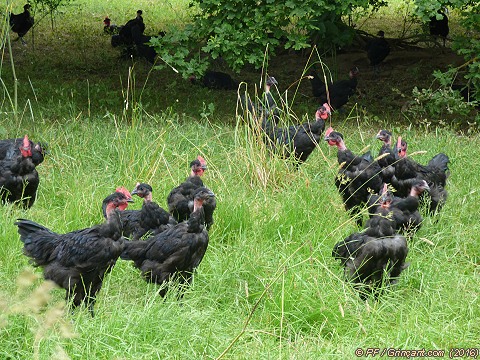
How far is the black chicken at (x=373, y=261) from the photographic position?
18.8ft

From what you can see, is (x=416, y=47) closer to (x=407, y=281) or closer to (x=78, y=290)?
(x=407, y=281)

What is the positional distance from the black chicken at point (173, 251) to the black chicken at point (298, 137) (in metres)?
2.77

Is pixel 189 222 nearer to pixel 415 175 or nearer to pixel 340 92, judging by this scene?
pixel 415 175

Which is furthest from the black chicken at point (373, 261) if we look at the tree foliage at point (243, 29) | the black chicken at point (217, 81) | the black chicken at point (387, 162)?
the black chicken at point (217, 81)

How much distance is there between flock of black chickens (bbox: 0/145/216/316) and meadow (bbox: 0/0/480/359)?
0.16 meters

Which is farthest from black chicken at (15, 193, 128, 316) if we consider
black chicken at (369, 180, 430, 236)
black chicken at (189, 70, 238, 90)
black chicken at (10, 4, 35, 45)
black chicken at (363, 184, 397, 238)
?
black chicken at (10, 4, 35, 45)

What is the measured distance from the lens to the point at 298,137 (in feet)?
28.9

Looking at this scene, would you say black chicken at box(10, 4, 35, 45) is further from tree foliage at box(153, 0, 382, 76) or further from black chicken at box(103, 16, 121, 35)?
tree foliage at box(153, 0, 382, 76)

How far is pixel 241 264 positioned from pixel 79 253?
1306 millimetres

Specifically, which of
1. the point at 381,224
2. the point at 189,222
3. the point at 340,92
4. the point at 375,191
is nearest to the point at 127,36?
the point at 340,92

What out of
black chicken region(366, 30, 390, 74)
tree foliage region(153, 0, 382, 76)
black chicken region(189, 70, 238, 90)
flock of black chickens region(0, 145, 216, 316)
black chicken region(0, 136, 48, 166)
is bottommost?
black chicken region(189, 70, 238, 90)

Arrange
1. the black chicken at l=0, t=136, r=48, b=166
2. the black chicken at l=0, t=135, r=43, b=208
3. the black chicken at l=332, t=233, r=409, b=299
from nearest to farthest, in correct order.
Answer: the black chicken at l=332, t=233, r=409, b=299 → the black chicken at l=0, t=135, r=43, b=208 → the black chicken at l=0, t=136, r=48, b=166

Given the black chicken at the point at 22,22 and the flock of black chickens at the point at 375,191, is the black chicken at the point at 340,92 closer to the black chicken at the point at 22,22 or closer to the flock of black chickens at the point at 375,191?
the flock of black chickens at the point at 375,191

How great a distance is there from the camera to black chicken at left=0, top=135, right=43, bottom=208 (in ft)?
24.1
